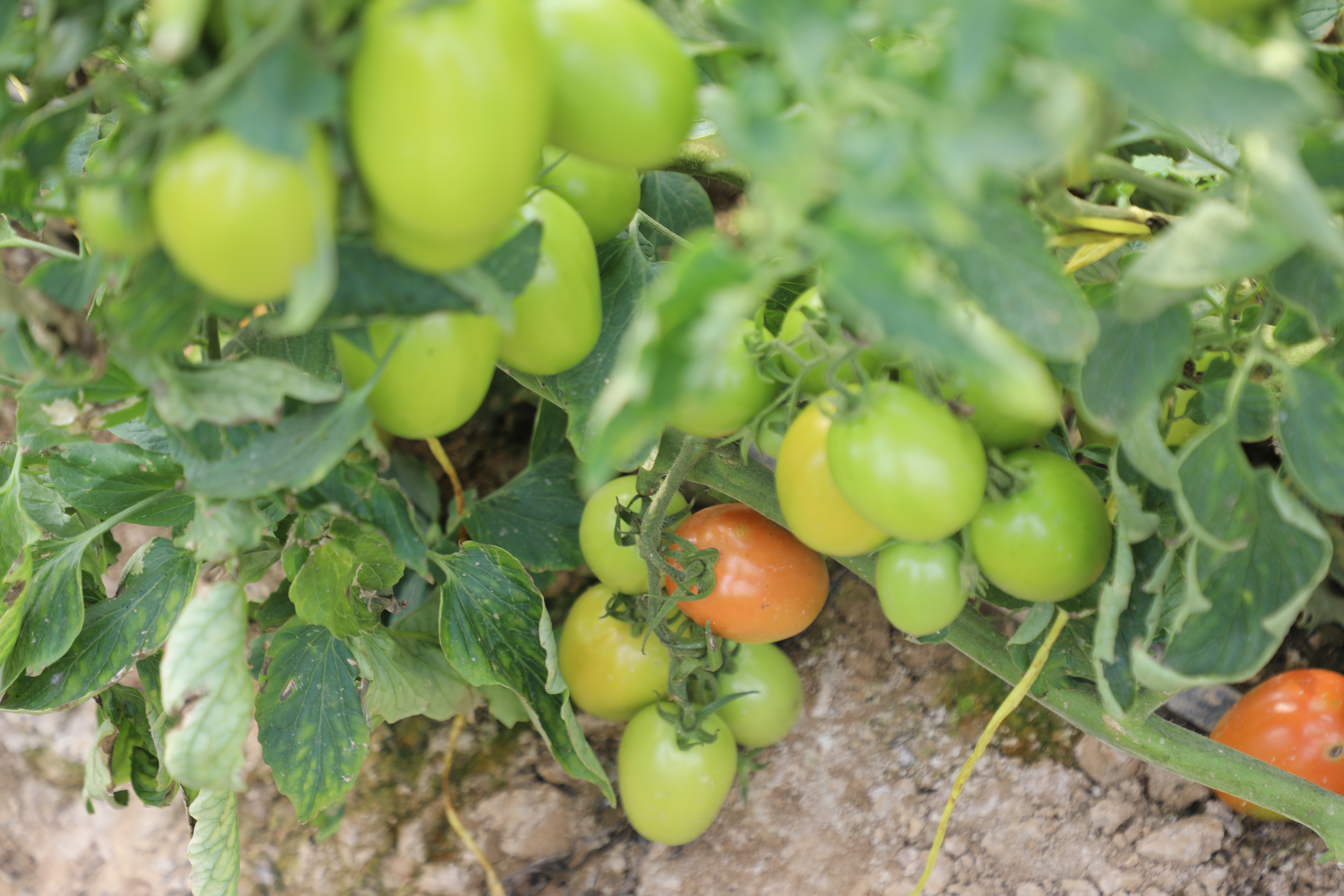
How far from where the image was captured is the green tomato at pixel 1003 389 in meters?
0.29

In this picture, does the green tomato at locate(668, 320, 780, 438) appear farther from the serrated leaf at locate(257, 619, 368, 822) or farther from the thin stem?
the thin stem

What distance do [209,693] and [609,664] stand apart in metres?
0.46

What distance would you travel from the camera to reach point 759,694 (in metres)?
0.91

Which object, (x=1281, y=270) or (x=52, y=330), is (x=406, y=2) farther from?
(x=1281, y=270)

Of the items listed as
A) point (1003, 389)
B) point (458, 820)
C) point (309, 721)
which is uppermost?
point (1003, 389)

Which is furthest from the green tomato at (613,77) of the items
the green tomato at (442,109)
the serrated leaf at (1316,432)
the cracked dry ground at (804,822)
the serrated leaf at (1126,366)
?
the cracked dry ground at (804,822)

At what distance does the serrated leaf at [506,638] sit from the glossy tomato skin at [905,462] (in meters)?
0.37

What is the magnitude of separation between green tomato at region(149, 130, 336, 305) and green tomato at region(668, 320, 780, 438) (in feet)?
0.89

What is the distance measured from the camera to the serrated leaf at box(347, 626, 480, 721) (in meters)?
0.84

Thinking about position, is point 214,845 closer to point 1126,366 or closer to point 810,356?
point 810,356

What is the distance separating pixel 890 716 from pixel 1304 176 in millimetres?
755

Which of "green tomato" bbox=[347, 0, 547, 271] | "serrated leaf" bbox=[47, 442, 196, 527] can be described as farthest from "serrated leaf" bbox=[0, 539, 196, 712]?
"green tomato" bbox=[347, 0, 547, 271]

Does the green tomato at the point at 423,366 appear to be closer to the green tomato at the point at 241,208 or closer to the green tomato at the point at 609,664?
the green tomato at the point at 241,208

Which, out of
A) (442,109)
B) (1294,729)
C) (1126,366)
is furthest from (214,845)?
(1294,729)
